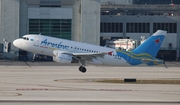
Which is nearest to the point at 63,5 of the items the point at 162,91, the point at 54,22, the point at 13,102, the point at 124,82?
the point at 54,22

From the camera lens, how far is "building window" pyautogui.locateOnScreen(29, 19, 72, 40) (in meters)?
97.1

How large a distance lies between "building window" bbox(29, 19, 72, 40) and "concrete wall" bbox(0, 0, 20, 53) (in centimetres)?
330

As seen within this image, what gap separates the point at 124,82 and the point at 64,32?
5337 centimetres

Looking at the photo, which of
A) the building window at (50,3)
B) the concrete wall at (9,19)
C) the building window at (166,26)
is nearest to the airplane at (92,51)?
the concrete wall at (9,19)

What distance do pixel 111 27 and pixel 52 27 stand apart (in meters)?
15.6

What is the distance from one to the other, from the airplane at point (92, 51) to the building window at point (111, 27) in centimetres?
4853

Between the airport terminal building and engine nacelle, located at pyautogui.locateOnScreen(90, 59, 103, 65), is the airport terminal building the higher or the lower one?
the higher one

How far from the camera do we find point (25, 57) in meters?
92.6

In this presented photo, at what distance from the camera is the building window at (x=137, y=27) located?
4203 inches

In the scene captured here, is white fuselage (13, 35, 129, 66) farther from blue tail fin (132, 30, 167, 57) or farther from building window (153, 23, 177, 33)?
building window (153, 23, 177, 33)

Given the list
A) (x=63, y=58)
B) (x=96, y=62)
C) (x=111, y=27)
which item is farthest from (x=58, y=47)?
(x=111, y=27)

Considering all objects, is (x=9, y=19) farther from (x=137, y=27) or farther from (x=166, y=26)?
(x=166, y=26)

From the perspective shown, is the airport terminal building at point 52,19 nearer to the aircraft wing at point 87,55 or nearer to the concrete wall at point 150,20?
the concrete wall at point 150,20

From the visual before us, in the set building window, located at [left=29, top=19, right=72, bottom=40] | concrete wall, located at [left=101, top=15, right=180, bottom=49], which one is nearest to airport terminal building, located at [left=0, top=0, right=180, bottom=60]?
building window, located at [left=29, top=19, right=72, bottom=40]
